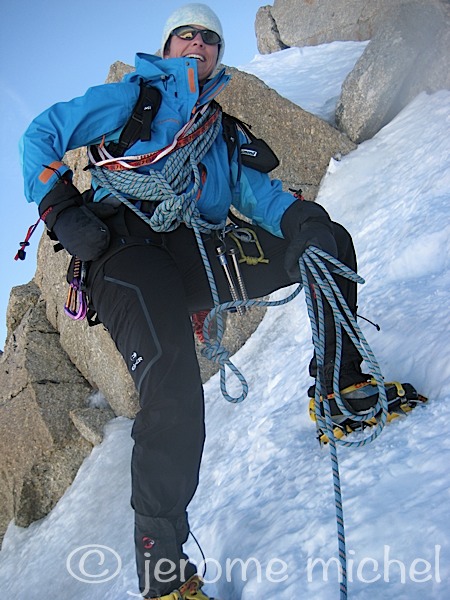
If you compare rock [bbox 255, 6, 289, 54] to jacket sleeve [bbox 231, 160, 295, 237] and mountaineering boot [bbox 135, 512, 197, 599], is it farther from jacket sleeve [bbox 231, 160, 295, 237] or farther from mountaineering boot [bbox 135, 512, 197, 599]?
mountaineering boot [bbox 135, 512, 197, 599]

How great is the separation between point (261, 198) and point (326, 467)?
150cm

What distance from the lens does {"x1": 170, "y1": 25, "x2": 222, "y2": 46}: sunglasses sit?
10.4 ft

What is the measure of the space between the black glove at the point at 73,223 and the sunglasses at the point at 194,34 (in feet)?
3.82

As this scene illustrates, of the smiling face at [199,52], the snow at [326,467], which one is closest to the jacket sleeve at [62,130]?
the smiling face at [199,52]

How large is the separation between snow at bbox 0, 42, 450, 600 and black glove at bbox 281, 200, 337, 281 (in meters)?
0.84

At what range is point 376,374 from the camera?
2.19m

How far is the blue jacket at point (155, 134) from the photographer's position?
8.76ft

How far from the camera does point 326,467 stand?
2680mm

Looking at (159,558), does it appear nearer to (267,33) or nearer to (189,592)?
(189,592)

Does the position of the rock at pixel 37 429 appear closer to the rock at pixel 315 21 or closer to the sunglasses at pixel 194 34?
the sunglasses at pixel 194 34

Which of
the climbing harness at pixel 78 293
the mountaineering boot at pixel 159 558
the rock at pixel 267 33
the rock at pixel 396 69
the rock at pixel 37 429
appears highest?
the rock at pixel 267 33

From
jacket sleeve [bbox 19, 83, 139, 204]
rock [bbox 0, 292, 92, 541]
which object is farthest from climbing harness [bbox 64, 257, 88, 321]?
rock [bbox 0, 292, 92, 541]

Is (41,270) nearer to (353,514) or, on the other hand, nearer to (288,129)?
(288,129)

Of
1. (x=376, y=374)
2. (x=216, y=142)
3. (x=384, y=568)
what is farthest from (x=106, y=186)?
(x=384, y=568)
